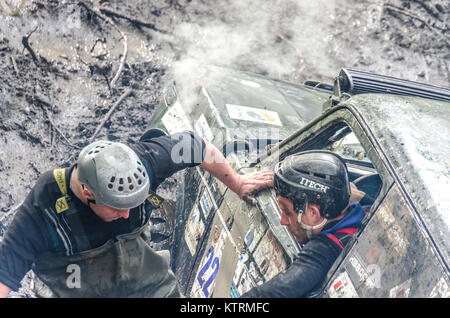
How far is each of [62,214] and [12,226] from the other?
251 mm

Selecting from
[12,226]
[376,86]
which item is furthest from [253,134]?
[12,226]

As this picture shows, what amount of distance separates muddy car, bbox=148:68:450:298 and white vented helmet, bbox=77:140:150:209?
712 millimetres

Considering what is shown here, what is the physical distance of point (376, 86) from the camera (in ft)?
9.02

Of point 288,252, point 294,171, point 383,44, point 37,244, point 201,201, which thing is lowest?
point 383,44

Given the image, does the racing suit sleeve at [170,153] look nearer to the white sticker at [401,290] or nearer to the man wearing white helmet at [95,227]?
the man wearing white helmet at [95,227]

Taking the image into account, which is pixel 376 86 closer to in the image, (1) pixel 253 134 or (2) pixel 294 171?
(2) pixel 294 171

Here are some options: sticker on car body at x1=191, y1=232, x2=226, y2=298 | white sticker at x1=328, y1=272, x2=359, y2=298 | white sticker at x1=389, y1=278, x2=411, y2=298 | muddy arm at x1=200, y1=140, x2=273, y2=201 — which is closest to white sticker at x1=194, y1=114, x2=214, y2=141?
muddy arm at x1=200, y1=140, x2=273, y2=201

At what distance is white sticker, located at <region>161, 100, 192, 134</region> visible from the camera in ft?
12.8

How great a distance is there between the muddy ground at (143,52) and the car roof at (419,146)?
2.73m

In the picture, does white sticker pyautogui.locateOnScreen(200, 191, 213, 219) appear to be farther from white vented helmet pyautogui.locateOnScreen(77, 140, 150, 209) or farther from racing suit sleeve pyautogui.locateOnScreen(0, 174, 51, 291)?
racing suit sleeve pyautogui.locateOnScreen(0, 174, 51, 291)

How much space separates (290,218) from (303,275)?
0.34 metres

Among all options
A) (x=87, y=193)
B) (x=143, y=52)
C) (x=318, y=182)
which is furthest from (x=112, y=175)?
(x=143, y=52)

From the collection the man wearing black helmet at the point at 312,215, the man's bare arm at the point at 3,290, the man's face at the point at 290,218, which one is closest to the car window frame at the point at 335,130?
the man wearing black helmet at the point at 312,215

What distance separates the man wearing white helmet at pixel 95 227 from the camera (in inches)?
95.4
